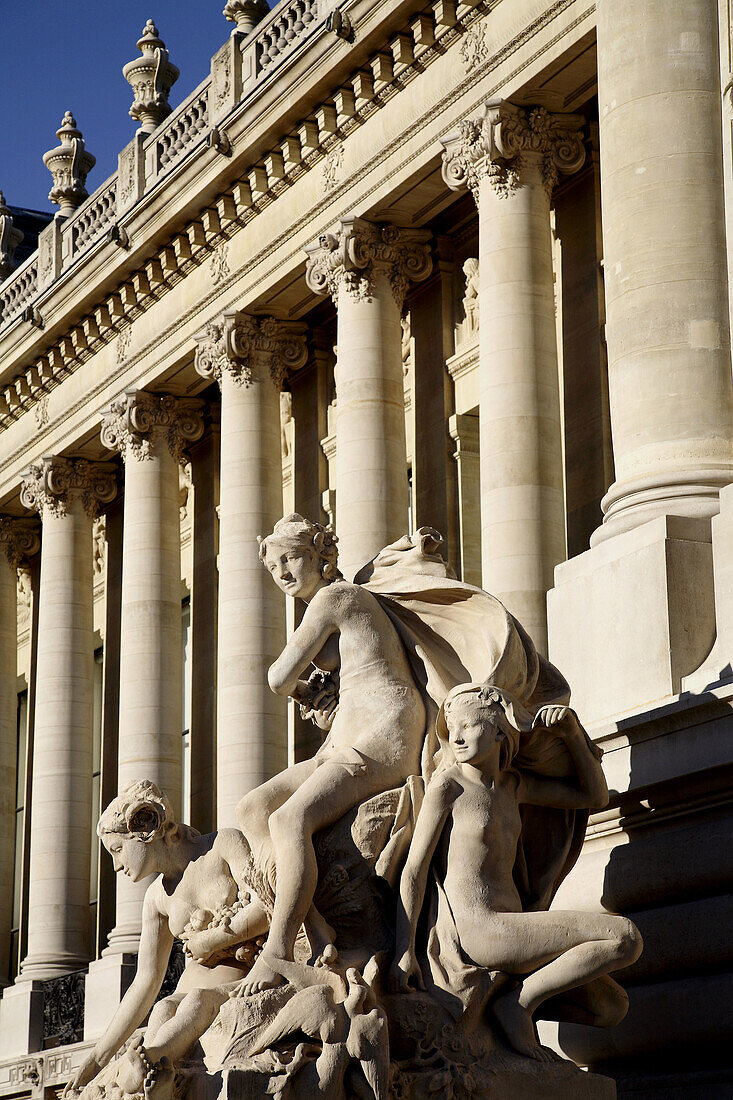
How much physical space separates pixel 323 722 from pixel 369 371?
13537 mm

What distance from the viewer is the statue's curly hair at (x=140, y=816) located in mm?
10445

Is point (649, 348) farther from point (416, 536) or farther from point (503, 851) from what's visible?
point (503, 851)

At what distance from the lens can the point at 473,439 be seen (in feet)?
81.1

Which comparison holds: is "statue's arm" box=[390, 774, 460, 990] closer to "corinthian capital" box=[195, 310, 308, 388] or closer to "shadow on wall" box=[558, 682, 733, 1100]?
"shadow on wall" box=[558, 682, 733, 1100]

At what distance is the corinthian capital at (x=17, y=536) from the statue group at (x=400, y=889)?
25.3m

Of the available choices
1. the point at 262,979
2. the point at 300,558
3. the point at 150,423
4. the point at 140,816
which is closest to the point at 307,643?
the point at 300,558

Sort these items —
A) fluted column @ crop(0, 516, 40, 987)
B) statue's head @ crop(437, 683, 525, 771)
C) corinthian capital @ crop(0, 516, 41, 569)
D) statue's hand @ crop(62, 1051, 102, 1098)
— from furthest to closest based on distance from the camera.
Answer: corinthian capital @ crop(0, 516, 41, 569), fluted column @ crop(0, 516, 40, 987), statue's hand @ crop(62, 1051, 102, 1098), statue's head @ crop(437, 683, 525, 771)

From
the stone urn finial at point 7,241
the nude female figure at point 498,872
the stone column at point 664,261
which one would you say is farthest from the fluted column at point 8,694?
the nude female figure at point 498,872

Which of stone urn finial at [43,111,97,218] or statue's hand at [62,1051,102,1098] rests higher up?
stone urn finial at [43,111,97,218]

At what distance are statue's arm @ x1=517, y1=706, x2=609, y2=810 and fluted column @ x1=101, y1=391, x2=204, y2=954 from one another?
1779cm

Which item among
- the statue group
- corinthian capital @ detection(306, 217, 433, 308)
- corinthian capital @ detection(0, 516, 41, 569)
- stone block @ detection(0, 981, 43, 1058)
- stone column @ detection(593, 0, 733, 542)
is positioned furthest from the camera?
corinthian capital @ detection(0, 516, 41, 569)

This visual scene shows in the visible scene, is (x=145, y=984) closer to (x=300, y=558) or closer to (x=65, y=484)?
(x=300, y=558)

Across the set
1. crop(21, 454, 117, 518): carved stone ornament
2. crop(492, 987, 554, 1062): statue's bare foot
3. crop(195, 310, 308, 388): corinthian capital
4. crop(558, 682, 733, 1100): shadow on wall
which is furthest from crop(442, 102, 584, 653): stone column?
crop(21, 454, 117, 518): carved stone ornament

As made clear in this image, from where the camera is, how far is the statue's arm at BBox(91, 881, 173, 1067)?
10422 mm
